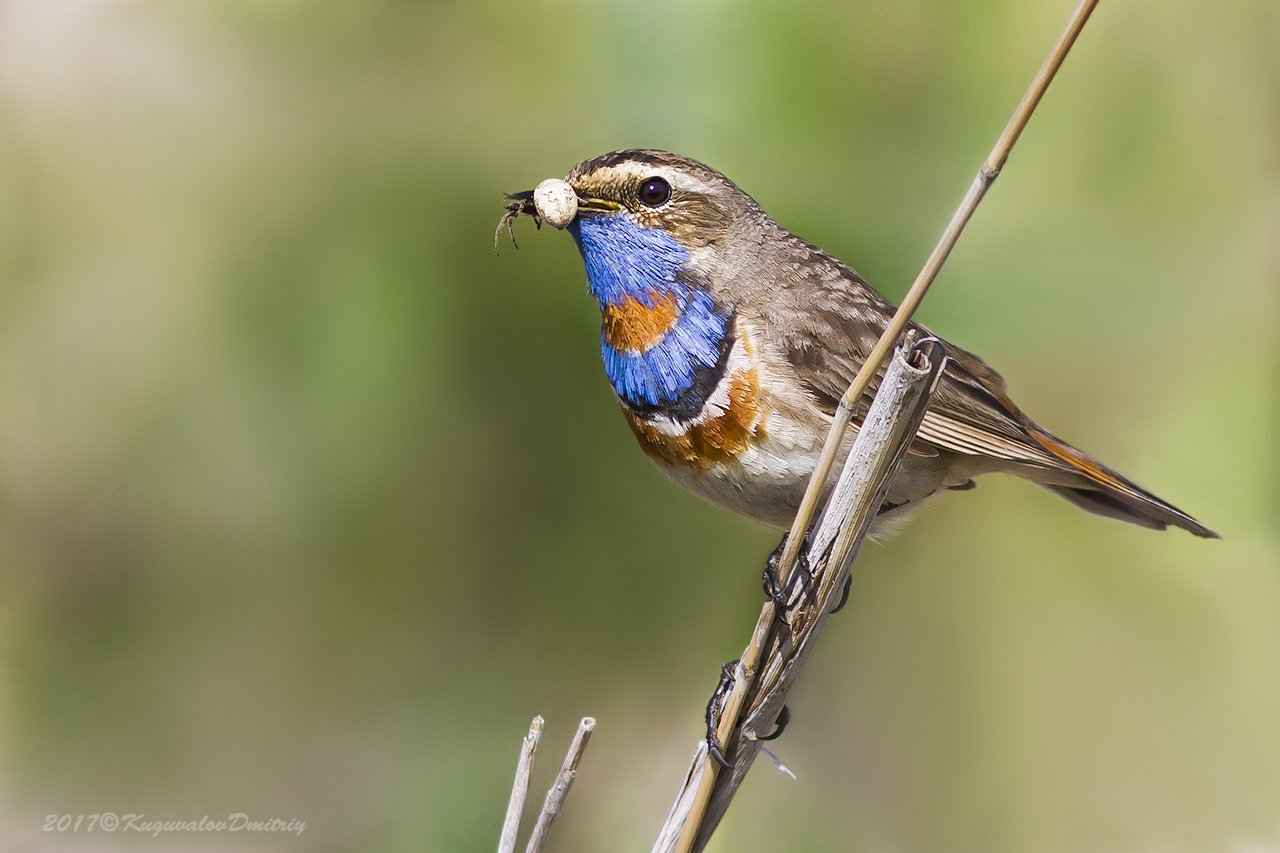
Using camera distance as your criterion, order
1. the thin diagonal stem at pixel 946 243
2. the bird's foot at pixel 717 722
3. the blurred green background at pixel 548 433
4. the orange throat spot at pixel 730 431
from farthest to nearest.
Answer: the blurred green background at pixel 548 433 < the orange throat spot at pixel 730 431 < the bird's foot at pixel 717 722 < the thin diagonal stem at pixel 946 243

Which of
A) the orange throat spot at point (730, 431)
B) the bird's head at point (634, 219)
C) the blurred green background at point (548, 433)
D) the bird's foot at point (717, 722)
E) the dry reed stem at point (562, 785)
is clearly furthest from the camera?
the blurred green background at point (548, 433)

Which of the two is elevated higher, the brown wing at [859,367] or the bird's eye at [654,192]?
the bird's eye at [654,192]

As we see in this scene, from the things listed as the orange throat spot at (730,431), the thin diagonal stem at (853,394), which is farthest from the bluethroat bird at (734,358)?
the thin diagonal stem at (853,394)

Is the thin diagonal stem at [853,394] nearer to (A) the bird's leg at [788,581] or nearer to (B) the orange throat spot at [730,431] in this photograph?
(A) the bird's leg at [788,581]

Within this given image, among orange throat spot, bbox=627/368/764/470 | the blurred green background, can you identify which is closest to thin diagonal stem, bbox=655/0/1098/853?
orange throat spot, bbox=627/368/764/470

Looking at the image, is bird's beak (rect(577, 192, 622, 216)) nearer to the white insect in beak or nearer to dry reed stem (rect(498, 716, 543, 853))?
the white insect in beak

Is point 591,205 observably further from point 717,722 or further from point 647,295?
point 717,722

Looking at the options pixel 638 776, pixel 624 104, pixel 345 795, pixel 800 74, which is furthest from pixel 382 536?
pixel 800 74
